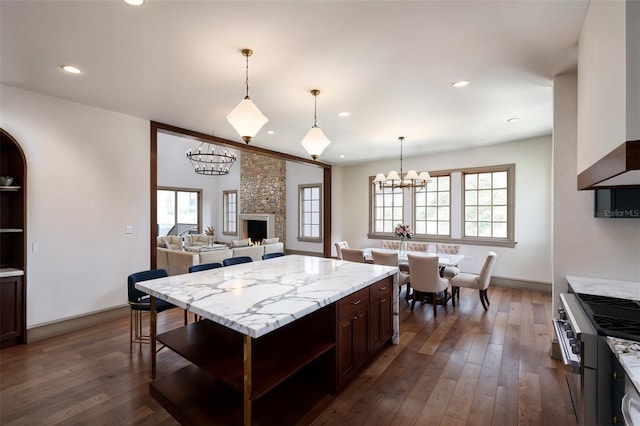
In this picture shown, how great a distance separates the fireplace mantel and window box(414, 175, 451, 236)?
4.65 metres

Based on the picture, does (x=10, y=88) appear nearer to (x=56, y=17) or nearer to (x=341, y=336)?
(x=56, y=17)

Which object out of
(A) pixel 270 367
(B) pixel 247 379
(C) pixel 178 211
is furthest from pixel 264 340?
(C) pixel 178 211

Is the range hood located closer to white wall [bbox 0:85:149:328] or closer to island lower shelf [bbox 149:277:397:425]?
island lower shelf [bbox 149:277:397:425]

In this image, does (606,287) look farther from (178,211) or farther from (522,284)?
(178,211)

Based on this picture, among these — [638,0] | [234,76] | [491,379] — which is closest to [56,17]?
[234,76]

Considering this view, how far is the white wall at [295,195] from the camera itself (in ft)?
29.2

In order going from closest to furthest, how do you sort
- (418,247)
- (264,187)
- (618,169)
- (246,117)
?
(618,169), (246,117), (418,247), (264,187)

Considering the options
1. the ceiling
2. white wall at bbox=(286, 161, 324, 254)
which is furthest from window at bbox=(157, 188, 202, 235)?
the ceiling

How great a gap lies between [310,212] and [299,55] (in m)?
6.78

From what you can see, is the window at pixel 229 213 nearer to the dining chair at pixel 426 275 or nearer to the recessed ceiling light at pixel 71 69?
the dining chair at pixel 426 275

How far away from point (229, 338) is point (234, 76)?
2425mm

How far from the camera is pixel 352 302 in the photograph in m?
2.45

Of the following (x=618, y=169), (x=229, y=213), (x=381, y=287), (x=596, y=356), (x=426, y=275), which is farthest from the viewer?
(x=229, y=213)

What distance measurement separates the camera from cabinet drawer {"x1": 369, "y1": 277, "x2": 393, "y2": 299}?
279cm
